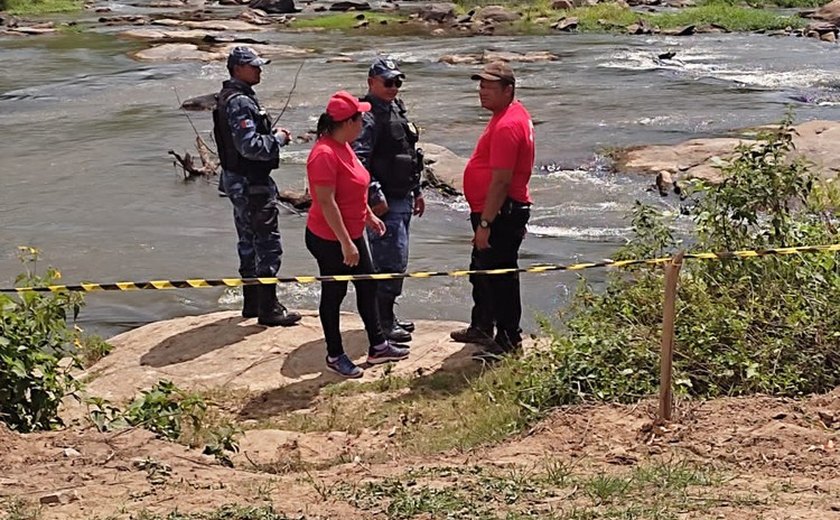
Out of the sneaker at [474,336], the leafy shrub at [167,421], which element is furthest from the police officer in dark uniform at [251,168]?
the leafy shrub at [167,421]

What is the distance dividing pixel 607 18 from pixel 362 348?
98.9ft

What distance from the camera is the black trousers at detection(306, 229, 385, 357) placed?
678 centimetres

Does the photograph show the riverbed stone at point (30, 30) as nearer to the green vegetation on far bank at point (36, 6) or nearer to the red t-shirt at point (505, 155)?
the green vegetation on far bank at point (36, 6)

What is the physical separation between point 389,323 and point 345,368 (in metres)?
0.73

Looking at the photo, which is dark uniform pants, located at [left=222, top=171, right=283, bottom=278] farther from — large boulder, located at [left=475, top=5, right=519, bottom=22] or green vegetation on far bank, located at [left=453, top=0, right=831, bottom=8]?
green vegetation on far bank, located at [left=453, top=0, right=831, bottom=8]

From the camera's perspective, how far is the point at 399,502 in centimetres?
424

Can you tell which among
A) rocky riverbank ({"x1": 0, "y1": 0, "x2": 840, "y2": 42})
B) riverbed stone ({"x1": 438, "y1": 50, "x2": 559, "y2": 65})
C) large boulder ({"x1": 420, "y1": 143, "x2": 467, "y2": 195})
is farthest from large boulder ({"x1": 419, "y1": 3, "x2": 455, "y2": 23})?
large boulder ({"x1": 420, "y1": 143, "x2": 467, "y2": 195})

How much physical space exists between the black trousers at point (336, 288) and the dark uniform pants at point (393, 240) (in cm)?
40

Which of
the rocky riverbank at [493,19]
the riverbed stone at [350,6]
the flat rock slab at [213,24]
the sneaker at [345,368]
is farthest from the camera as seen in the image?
the riverbed stone at [350,6]

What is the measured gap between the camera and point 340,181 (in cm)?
659

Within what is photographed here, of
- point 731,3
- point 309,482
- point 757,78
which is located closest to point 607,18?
point 731,3

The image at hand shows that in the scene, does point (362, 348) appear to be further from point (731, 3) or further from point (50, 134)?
point (731, 3)

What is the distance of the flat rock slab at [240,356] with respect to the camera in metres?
7.12

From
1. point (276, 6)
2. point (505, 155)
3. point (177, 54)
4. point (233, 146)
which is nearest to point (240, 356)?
point (233, 146)
